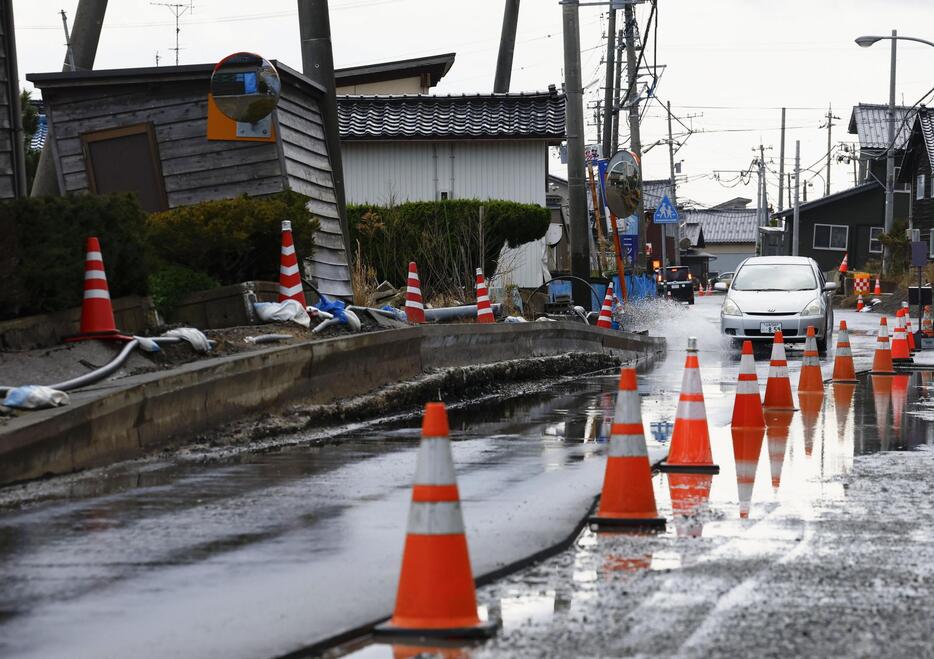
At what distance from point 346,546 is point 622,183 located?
24156mm

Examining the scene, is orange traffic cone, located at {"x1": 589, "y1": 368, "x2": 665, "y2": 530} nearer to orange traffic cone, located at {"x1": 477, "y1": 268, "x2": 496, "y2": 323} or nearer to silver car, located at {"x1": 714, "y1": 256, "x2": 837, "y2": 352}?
orange traffic cone, located at {"x1": 477, "y1": 268, "x2": 496, "y2": 323}

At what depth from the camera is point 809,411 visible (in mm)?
14164

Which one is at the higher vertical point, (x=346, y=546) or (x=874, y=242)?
(x=346, y=546)

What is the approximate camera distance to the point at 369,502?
7.91 metres

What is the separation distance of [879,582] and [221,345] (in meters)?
7.57

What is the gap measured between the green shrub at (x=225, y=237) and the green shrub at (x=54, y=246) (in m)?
2.13

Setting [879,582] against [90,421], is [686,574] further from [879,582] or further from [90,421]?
[90,421]

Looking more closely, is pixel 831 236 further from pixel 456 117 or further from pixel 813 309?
pixel 813 309

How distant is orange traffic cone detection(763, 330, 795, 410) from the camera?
14.0 meters

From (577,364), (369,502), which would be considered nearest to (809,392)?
(577,364)

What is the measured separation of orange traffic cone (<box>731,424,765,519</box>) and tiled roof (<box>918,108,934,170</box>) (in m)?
47.7

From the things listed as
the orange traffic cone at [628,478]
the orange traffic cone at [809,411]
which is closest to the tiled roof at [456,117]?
the orange traffic cone at [809,411]

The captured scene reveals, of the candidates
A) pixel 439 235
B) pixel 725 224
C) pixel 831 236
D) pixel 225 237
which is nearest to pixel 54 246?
pixel 225 237

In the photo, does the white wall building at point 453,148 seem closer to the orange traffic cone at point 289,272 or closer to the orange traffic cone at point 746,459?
the orange traffic cone at point 289,272
